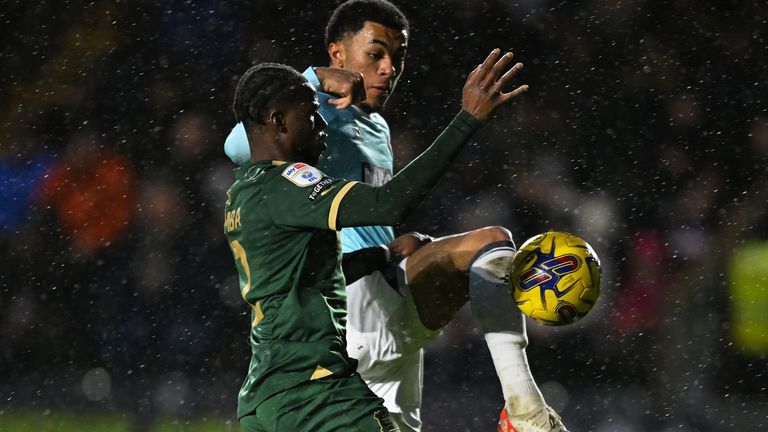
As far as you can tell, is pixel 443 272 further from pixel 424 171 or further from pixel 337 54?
pixel 337 54

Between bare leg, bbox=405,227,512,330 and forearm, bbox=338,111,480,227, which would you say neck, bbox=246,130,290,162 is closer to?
forearm, bbox=338,111,480,227

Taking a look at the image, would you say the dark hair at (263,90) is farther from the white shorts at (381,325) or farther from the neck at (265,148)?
the white shorts at (381,325)

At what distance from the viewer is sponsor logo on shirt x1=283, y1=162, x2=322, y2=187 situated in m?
2.47

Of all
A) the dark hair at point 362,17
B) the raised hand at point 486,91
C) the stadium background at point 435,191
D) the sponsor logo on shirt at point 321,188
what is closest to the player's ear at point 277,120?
the sponsor logo on shirt at point 321,188

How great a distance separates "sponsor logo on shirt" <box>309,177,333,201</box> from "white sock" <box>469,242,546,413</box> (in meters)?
0.77

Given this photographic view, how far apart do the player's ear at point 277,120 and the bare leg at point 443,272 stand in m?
0.82

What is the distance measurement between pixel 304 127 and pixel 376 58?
A: 43.2 inches

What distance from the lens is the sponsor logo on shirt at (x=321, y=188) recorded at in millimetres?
2436

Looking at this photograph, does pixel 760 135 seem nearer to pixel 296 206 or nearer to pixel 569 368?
pixel 569 368

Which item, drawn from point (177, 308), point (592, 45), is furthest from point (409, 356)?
point (592, 45)

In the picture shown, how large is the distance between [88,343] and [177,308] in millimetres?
575

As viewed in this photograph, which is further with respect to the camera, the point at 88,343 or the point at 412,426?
the point at 88,343

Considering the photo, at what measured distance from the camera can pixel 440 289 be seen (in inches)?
131

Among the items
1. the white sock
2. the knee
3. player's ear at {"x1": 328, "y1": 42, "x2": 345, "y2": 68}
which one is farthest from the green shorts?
player's ear at {"x1": 328, "y1": 42, "x2": 345, "y2": 68}
